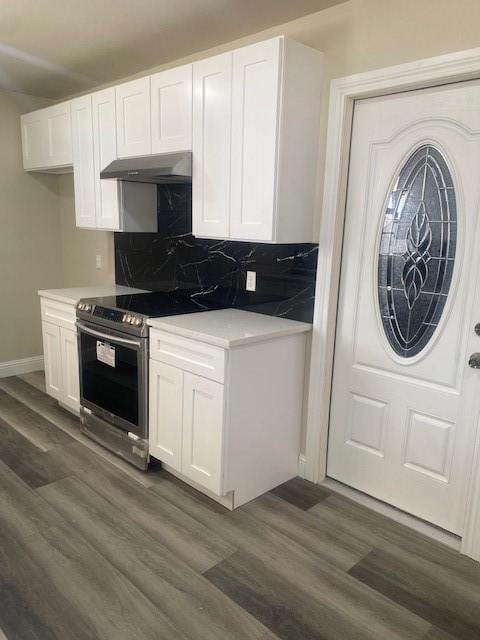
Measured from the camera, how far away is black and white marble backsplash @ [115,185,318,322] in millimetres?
2711

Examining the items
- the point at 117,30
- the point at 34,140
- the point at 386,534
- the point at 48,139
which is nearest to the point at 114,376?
the point at 386,534

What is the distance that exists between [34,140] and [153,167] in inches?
72.8

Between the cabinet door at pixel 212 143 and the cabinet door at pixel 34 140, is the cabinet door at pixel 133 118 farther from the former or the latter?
the cabinet door at pixel 34 140

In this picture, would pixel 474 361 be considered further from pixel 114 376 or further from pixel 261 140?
pixel 114 376

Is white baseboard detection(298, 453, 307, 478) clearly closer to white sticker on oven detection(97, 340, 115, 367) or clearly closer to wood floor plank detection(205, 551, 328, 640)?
wood floor plank detection(205, 551, 328, 640)

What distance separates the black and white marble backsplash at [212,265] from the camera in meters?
Result: 2.71

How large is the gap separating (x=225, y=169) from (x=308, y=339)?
104cm

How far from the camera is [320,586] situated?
199 cm

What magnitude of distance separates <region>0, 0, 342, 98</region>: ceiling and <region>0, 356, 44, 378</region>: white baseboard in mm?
2470

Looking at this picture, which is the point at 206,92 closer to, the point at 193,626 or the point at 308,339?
the point at 308,339

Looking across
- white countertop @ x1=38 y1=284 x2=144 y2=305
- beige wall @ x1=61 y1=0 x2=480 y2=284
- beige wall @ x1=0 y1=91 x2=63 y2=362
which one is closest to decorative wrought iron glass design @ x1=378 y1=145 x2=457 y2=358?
beige wall @ x1=61 y1=0 x2=480 y2=284

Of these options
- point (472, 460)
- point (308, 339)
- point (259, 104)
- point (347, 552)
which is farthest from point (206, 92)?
point (347, 552)

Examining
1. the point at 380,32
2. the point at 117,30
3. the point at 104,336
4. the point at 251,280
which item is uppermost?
the point at 117,30

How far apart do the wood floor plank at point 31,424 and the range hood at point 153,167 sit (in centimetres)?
179
